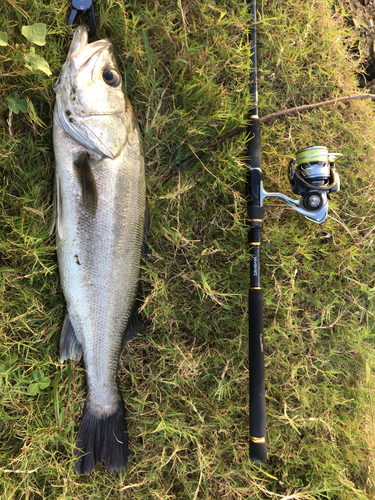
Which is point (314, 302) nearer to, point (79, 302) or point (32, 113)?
point (79, 302)

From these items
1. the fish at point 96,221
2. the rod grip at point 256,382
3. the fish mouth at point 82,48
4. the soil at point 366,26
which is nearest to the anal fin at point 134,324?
the fish at point 96,221

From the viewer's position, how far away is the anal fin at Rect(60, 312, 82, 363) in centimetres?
207

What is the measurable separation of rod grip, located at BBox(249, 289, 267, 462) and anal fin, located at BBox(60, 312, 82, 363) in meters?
1.24

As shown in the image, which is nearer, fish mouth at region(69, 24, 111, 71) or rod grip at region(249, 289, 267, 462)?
fish mouth at region(69, 24, 111, 71)

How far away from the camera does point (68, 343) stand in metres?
2.07

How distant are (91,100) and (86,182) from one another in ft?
1.65

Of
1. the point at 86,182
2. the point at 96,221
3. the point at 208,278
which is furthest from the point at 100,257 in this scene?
the point at 208,278

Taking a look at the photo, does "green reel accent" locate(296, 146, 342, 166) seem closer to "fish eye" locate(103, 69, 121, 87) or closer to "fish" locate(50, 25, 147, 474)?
"fish" locate(50, 25, 147, 474)

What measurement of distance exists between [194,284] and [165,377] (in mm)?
763

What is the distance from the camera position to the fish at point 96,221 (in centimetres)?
182

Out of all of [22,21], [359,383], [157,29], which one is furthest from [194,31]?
[359,383]

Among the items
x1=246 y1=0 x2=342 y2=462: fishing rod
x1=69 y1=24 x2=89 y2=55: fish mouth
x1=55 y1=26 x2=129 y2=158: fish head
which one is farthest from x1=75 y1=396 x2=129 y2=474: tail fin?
x1=69 y1=24 x2=89 y2=55: fish mouth

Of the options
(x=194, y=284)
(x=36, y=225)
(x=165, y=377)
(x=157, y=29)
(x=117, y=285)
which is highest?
(x=157, y=29)

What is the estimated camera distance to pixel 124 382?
2291mm
